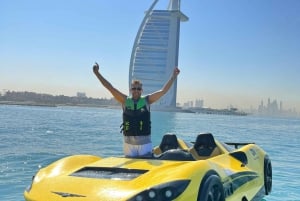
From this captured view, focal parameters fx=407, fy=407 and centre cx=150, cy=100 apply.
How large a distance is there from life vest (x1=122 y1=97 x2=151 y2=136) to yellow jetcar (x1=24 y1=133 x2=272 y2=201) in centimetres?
35

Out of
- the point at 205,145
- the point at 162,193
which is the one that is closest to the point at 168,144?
the point at 205,145

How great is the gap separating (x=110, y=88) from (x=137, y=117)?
525 millimetres

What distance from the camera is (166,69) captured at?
11062 centimetres

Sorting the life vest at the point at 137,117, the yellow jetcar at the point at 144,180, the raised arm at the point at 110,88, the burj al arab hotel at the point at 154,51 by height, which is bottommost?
the yellow jetcar at the point at 144,180

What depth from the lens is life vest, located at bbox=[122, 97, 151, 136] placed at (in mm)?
4652

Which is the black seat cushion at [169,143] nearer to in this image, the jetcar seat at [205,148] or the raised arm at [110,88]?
the jetcar seat at [205,148]

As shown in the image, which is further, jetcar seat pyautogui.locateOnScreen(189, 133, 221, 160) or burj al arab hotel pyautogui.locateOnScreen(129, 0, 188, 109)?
burj al arab hotel pyautogui.locateOnScreen(129, 0, 188, 109)

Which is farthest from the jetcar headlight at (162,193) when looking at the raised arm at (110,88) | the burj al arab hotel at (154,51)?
the burj al arab hotel at (154,51)

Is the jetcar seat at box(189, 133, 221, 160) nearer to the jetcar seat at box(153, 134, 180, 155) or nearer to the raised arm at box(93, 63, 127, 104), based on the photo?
the jetcar seat at box(153, 134, 180, 155)

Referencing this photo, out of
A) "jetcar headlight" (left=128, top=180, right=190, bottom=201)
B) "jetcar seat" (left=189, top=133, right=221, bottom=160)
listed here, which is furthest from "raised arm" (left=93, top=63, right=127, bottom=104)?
"jetcar headlight" (left=128, top=180, right=190, bottom=201)

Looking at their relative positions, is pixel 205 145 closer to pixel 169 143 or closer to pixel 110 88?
pixel 169 143

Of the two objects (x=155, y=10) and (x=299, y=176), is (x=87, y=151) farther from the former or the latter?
(x=155, y=10)

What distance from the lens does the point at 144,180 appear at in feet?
11.4

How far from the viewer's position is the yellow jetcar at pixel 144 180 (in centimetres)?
325
